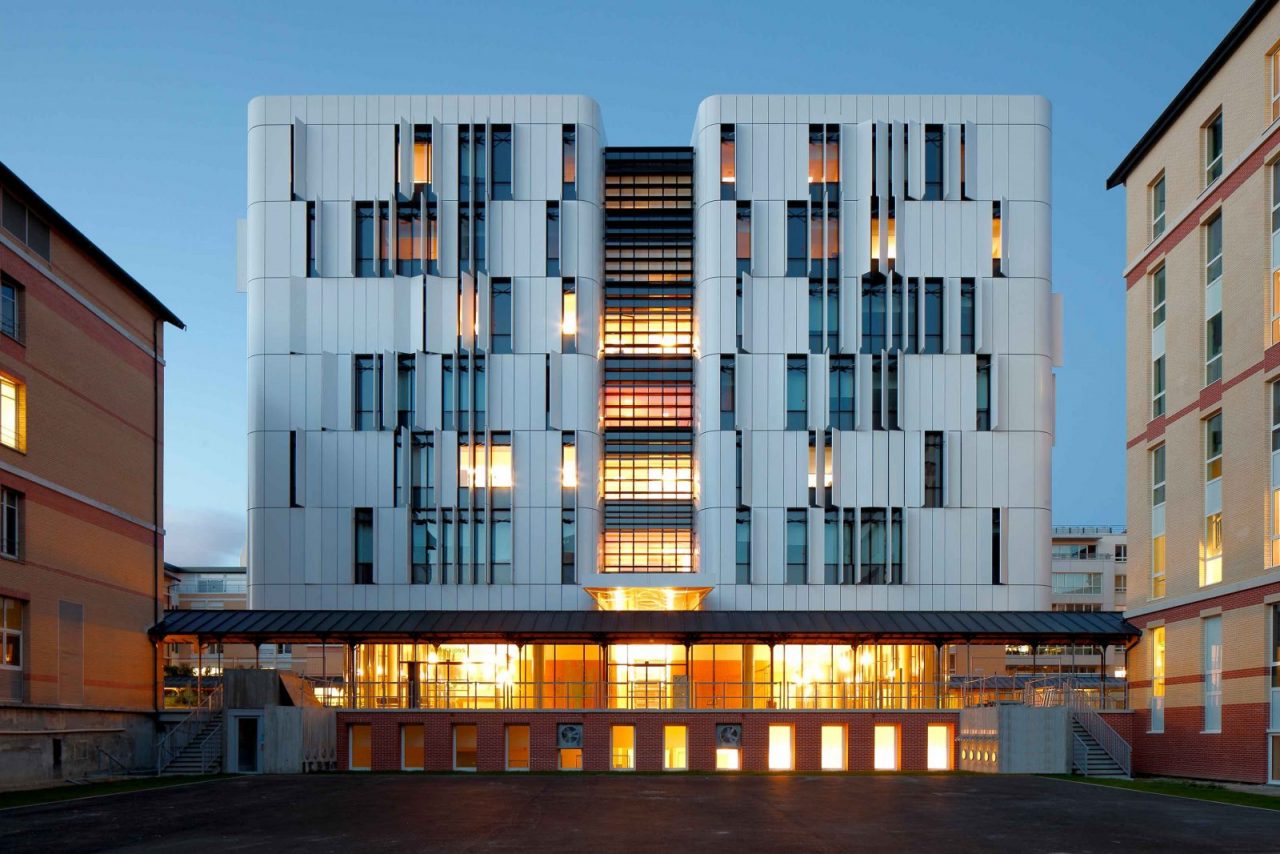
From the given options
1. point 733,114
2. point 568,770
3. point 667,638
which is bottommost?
point 568,770

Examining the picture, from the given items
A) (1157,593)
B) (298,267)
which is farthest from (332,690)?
(1157,593)

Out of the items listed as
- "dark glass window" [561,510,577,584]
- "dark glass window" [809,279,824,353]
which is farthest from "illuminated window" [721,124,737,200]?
"dark glass window" [561,510,577,584]

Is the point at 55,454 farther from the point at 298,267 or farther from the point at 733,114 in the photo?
the point at 733,114

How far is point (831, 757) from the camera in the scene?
48750mm

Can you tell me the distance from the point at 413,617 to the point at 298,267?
54.1ft

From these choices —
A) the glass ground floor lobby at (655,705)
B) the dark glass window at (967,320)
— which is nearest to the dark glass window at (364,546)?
the glass ground floor lobby at (655,705)

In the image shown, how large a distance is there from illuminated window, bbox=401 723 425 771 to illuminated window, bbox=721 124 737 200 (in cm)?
2592

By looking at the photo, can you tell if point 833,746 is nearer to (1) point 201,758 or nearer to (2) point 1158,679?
(2) point 1158,679

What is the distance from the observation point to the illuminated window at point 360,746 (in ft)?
159

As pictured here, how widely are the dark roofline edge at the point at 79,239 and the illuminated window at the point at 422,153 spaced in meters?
13.5

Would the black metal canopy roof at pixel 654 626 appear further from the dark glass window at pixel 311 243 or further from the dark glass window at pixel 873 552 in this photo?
the dark glass window at pixel 311 243

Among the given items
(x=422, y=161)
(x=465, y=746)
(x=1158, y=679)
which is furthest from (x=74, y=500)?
(x=1158, y=679)

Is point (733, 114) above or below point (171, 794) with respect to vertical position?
above

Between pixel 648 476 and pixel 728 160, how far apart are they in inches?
574
